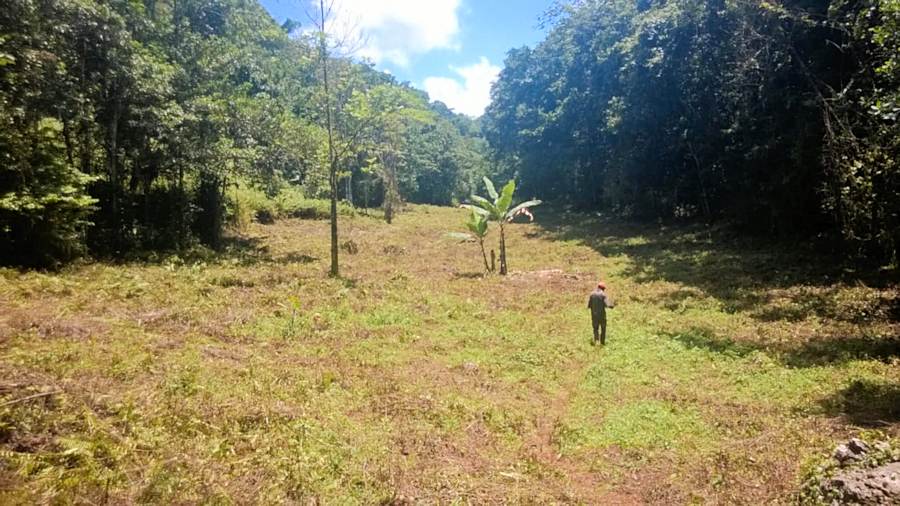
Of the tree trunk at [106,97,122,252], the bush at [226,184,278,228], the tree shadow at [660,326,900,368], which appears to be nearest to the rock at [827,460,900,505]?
the tree shadow at [660,326,900,368]

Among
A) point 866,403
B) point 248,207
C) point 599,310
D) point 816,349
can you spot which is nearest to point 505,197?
point 599,310

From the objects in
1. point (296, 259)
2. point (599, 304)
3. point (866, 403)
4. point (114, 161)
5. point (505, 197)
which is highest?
point (114, 161)

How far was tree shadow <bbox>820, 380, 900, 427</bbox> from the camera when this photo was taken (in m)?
7.28

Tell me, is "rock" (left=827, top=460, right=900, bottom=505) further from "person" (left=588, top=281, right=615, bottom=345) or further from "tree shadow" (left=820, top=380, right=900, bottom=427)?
"person" (left=588, top=281, right=615, bottom=345)

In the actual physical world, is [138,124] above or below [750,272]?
above

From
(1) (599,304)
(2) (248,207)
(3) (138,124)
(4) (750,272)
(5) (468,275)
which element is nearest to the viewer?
(1) (599,304)

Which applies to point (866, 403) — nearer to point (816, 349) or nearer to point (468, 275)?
point (816, 349)

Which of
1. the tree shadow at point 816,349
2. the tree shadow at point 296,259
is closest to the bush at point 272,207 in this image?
the tree shadow at point 296,259

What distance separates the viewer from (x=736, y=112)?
2214 cm

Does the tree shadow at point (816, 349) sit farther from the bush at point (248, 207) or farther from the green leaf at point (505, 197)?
the bush at point (248, 207)

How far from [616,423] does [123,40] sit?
16.8 meters

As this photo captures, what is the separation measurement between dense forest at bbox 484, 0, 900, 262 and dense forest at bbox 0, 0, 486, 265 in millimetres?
12010

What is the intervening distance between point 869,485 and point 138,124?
18.9m

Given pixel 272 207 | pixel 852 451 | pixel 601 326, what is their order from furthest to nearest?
1. pixel 272 207
2. pixel 601 326
3. pixel 852 451
